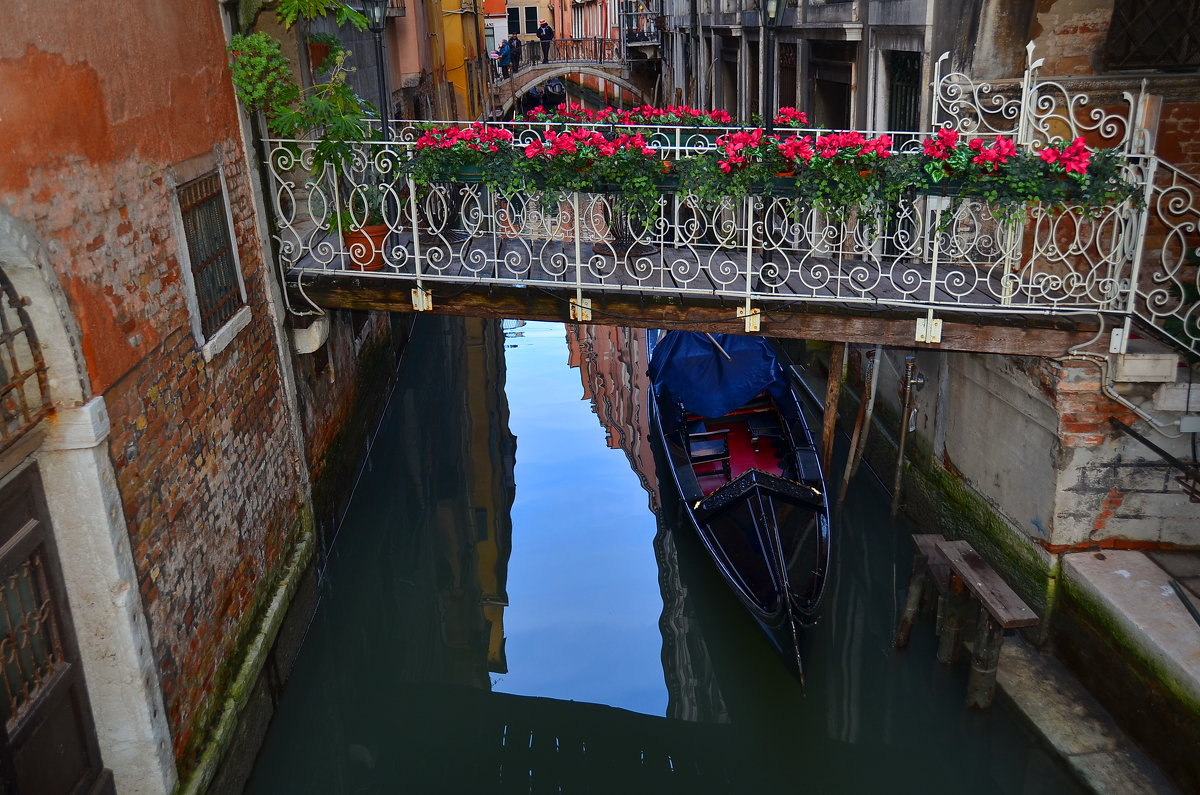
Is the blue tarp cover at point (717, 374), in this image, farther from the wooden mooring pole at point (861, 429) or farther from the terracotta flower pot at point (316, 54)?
the terracotta flower pot at point (316, 54)

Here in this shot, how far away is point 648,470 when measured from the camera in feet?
31.2

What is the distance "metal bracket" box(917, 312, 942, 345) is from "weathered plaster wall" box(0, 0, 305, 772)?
372 cm

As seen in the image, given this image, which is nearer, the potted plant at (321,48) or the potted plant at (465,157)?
the potted plant at (465,157)

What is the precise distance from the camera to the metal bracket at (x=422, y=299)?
19.7 feet

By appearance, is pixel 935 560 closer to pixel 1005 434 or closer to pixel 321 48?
pixel 1005 434

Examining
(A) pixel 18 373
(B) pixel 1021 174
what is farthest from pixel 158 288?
(B) pixel 1021 174

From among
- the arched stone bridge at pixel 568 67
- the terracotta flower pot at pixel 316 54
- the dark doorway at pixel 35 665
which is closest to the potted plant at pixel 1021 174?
the dark doorway at pixel 35 665

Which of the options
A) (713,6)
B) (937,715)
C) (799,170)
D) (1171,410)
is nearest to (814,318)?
(799,170)

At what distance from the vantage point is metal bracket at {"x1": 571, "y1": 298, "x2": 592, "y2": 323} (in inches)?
233

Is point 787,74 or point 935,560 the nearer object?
point 935,560

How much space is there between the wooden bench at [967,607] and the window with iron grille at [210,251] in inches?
163

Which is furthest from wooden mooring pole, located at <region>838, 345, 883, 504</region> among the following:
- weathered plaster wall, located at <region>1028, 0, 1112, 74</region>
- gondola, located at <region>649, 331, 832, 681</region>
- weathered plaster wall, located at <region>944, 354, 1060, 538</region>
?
weathered plaster wall, located at <region>1028, 0, 1112, 74</region>

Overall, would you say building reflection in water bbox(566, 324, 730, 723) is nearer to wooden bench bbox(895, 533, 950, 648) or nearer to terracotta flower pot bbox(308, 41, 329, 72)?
wooden bench bbox(895, 533, 950, 648)

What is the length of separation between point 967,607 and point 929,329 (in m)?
1.59
